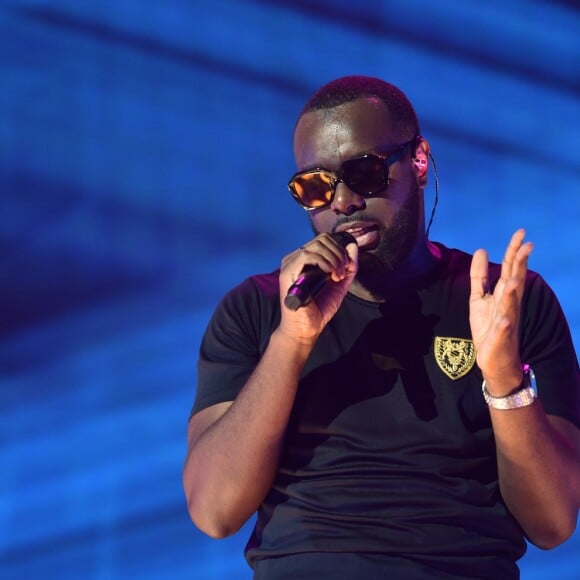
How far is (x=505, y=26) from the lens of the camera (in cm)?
279

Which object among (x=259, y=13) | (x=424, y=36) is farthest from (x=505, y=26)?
(x=259, y=13)

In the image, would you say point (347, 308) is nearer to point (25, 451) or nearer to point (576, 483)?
point (576, 483)

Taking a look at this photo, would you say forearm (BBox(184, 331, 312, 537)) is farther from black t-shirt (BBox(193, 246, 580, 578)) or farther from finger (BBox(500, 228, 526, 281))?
finger (BBox(500, 228, 526, 281))

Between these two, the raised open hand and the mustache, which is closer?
the raised open hand

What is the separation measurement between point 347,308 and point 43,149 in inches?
50.9

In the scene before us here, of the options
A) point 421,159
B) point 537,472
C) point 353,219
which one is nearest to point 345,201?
point 353,219

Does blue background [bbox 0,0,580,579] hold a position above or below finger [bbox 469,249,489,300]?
above

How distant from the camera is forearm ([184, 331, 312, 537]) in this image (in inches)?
69.5

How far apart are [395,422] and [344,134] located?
0.54 meters

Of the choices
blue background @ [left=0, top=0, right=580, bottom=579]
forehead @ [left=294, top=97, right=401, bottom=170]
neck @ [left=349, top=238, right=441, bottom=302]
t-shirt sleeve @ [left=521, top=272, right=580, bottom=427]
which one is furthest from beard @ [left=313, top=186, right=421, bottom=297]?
blue background @ [left=0, top=0, right=580, bottom=579]

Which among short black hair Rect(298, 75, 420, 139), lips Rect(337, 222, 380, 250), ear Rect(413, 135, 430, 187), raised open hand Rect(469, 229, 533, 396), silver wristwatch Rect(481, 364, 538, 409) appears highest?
short black hair Rect(298, 75, 420, 139)

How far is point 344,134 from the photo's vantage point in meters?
1.97

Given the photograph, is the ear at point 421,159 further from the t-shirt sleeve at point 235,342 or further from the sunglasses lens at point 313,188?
the t-shirt sleeve at point 235,342

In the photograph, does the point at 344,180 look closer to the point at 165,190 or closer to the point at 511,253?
the point at 511,253
